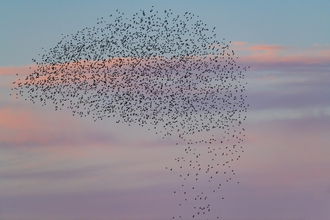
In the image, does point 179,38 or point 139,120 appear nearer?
point 139,120

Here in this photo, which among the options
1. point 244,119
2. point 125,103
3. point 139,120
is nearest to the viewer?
point 139,120

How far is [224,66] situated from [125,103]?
9842mm

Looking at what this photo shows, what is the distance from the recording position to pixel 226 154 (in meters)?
41.1

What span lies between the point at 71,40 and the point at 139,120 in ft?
41.2

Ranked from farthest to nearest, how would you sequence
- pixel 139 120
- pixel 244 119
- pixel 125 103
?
pixel 125 103
pixel 244 119
pixel 139 120

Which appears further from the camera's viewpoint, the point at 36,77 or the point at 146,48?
the point at 36,77

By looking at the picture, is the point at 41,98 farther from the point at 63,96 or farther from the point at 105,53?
the point at 105,53

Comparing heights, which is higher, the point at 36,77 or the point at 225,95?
the point at 36,77

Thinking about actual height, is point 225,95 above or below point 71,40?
below

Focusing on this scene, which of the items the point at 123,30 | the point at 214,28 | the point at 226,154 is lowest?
the point at 226,154

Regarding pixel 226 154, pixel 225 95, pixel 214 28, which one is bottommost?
pixel 226 154

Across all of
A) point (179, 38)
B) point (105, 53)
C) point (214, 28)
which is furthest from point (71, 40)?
point (214, 28)

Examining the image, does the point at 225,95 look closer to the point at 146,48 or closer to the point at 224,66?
the point at 224,66

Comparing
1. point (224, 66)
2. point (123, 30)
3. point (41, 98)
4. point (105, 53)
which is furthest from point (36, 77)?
point (224, 66)
